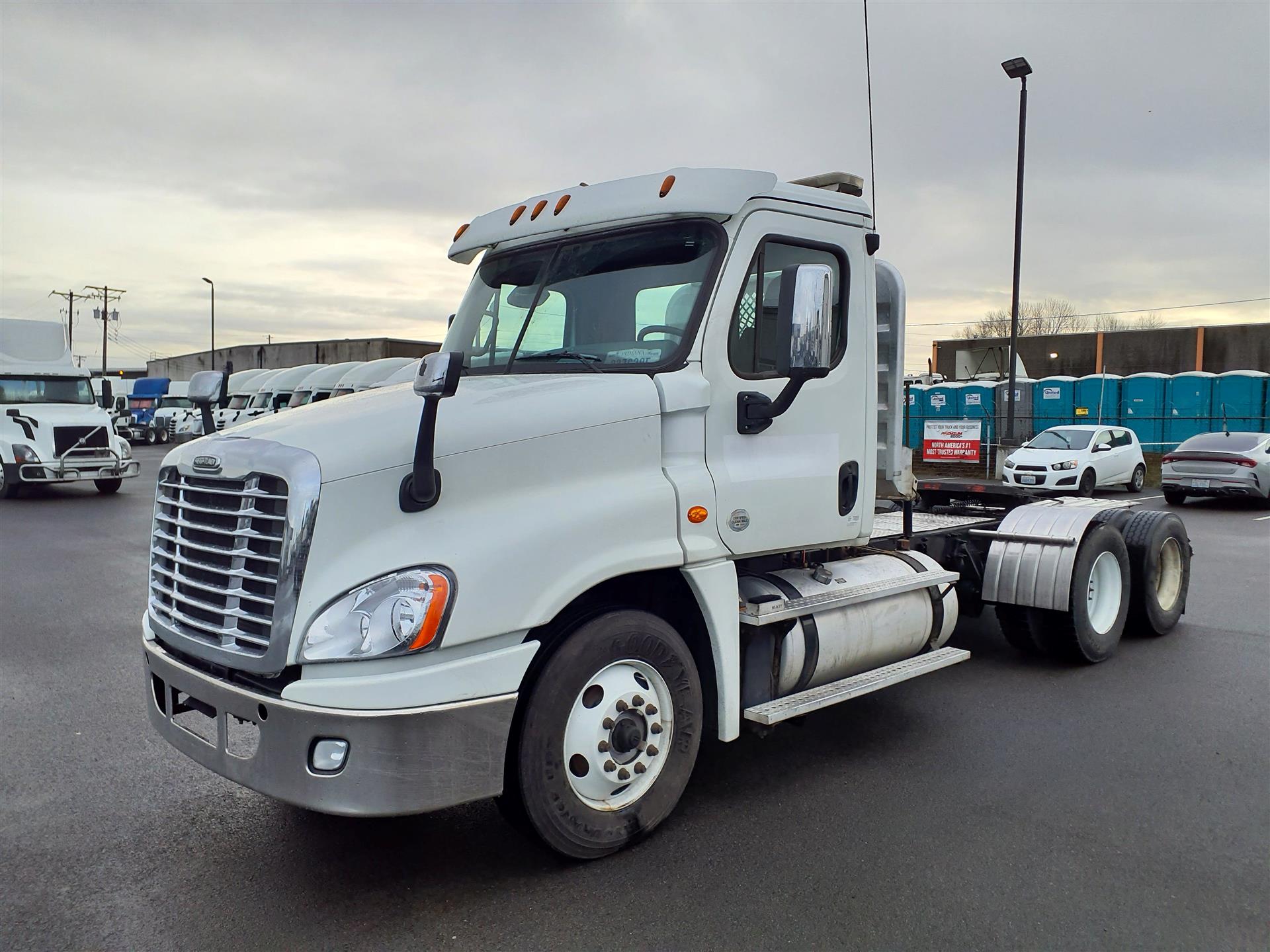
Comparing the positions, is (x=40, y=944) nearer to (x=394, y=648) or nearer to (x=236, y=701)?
(x=236, y=701)

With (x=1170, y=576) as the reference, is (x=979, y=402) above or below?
above

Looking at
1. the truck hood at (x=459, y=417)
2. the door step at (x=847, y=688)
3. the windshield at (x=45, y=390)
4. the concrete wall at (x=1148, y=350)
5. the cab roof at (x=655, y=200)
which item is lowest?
the door step at (x=847, y=688)

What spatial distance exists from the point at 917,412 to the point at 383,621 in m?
34.3

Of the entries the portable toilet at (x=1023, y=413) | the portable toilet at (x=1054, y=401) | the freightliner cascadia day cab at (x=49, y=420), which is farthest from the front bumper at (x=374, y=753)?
the portable toilet at (x=1054, y=401)

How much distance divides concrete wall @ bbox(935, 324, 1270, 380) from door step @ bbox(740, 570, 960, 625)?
45870 millimetres

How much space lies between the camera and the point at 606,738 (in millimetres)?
3779

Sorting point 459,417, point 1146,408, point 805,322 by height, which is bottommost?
point 459,417

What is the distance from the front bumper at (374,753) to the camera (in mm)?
3211

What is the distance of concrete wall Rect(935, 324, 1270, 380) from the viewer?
1879 inches

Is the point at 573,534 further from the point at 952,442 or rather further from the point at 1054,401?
the point at 1054,401

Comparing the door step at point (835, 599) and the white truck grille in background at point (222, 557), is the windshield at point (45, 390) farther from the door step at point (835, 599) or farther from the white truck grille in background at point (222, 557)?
the door step at point (835, 599)

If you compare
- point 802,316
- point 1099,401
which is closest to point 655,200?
point 802,316

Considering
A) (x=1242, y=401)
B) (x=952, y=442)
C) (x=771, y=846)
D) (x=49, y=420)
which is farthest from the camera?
(x=1242, y=401)

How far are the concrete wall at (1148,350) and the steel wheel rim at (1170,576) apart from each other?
42.7 metres
